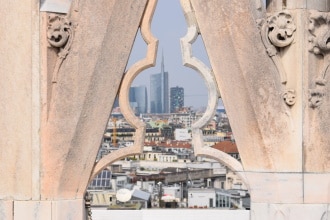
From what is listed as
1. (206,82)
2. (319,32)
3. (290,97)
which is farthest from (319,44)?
(206,82)

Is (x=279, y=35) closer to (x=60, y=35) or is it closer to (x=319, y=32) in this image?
(x=319, y=32)

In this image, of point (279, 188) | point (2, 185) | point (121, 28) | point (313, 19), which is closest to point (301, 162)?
point (279, 188)

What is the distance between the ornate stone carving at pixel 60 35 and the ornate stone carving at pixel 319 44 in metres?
1.29

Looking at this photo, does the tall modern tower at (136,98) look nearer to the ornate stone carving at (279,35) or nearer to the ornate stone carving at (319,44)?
the ornate stone carving at (279,35)

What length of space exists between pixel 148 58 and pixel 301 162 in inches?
39.4

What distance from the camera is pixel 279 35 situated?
650 centimetres

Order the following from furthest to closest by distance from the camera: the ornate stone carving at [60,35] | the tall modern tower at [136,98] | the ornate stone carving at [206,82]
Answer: the tall modern tower at [136,98] → the ornate stone carving at [206,82] → the ornate stone carving at [60,35]

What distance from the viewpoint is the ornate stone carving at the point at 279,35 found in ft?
21.2

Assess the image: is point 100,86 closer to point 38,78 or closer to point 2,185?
point 38,78

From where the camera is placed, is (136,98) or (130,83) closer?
(130,83)

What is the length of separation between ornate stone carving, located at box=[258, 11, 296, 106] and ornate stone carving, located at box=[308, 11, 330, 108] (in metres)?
0.10

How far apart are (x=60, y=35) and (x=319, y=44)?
138 centimetres

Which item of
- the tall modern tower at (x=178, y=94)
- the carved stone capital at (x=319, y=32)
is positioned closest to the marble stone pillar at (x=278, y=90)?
the carved stone capital at (x=319, y=32)

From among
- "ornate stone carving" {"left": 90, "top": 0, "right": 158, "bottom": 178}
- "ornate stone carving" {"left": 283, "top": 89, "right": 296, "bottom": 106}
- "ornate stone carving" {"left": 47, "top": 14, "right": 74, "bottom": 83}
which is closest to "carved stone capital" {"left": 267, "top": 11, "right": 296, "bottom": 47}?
"ornate stone carving" {"left": 283, "top": 89, "right": 296, "bottom": 106}
